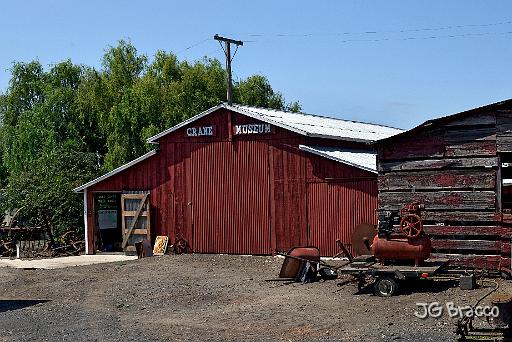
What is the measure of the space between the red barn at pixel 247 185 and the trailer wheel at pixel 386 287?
578 cm

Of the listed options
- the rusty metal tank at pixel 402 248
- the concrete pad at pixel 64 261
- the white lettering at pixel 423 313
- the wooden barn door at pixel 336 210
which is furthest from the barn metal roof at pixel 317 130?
the white lettering at pixel 423 313

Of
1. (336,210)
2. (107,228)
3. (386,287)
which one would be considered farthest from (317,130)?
(107,228)

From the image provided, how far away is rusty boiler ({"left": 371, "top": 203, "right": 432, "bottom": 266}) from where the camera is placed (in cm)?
1523

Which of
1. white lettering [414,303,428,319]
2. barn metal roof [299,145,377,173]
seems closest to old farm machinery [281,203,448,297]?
white lettering [414,303,428,319]

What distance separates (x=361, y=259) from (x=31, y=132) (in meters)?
35.2

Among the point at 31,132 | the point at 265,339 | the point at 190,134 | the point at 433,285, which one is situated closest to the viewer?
the point at 265,339

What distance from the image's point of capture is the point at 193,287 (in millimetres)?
17469

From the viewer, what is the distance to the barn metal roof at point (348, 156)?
20.7 meters

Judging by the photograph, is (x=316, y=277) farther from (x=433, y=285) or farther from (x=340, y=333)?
(x=340, y=333)

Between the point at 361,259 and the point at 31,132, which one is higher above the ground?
the point at 31,132

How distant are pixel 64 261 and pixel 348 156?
10.8m

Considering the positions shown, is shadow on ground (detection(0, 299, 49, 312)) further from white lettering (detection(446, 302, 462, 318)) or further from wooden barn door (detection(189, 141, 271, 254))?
white lettering (detection(446, 302, 462, 318))

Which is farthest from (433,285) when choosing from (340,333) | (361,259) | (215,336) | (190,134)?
(190,134)

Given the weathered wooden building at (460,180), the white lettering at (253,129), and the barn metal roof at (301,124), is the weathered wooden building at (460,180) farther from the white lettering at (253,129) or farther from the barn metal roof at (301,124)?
the white lettering at (253,129)
